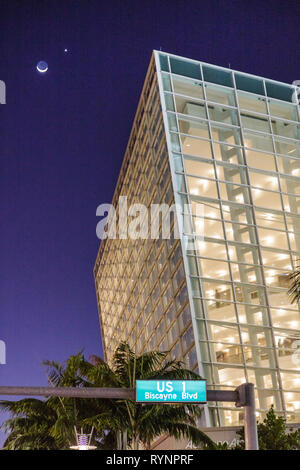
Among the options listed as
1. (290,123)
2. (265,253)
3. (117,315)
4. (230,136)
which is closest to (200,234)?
(265,253)

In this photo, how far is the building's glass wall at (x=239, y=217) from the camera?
133ft

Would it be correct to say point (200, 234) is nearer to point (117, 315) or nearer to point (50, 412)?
point (50, 412)

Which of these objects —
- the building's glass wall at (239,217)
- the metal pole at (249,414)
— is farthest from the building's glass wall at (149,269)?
the metal pole at (249,414)

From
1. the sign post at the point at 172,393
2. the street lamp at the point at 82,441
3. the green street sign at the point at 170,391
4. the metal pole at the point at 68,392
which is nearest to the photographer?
the metal pole at the point at 68,392

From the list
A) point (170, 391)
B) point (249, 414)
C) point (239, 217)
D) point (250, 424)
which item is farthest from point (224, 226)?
point (170, 391)

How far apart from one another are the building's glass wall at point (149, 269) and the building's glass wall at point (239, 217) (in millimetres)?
1364

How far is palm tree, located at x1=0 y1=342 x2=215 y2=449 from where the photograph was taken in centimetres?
2512

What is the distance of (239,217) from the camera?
45.7 m

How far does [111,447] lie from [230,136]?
28.4 meters

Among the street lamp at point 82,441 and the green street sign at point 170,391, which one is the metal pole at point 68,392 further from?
the street lamp at point 82,441

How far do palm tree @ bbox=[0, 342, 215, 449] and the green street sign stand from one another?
12.8ft

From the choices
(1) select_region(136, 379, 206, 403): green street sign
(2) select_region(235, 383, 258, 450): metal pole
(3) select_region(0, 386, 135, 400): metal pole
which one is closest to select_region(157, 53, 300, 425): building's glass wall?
(2) select_region(235, 383, 258, 450): metal pole

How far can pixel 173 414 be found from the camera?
84.4 ft

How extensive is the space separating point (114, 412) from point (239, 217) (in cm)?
2338
